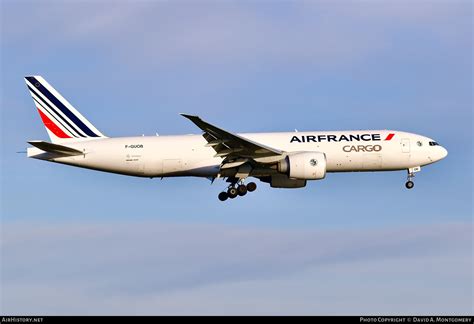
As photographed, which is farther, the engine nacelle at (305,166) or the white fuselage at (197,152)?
the white fuselage at (197,152)

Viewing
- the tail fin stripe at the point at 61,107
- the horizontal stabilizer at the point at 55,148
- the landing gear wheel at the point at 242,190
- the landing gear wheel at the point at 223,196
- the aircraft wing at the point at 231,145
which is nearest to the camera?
the aircraft wing at the point at 231,145

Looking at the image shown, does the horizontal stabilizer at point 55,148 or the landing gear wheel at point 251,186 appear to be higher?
the horizontal stabilizer at point 55,148

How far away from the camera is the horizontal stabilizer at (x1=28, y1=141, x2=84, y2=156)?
49.5 metres

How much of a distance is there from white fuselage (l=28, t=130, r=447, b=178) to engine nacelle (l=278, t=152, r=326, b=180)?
5.12ft

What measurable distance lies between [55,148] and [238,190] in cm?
1073

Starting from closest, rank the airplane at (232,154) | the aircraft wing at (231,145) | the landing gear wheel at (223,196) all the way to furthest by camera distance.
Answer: the aircraft wing at (231,145) → the airplane at (232,154) → the landing gear wheel at (223,196)

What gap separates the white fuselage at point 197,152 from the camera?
50.9 m

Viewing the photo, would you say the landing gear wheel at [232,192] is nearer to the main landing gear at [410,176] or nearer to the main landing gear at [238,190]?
the main landing gear at [238,190]

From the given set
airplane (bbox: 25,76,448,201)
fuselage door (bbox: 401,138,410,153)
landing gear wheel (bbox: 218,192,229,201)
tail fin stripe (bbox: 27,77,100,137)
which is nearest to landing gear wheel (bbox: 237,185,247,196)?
airplane (bbox: 25,76,448,201)

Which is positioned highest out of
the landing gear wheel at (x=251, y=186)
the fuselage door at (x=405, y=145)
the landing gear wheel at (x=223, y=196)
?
the fuselage door at (x=405, y=145)

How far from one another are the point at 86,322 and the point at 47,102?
972 inches

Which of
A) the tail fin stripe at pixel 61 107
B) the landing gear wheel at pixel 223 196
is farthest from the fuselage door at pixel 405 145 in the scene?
the tail fin stripe at pixel 61 107

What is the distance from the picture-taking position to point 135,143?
51438 mm

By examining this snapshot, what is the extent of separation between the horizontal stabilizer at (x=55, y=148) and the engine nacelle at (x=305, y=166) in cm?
1206
